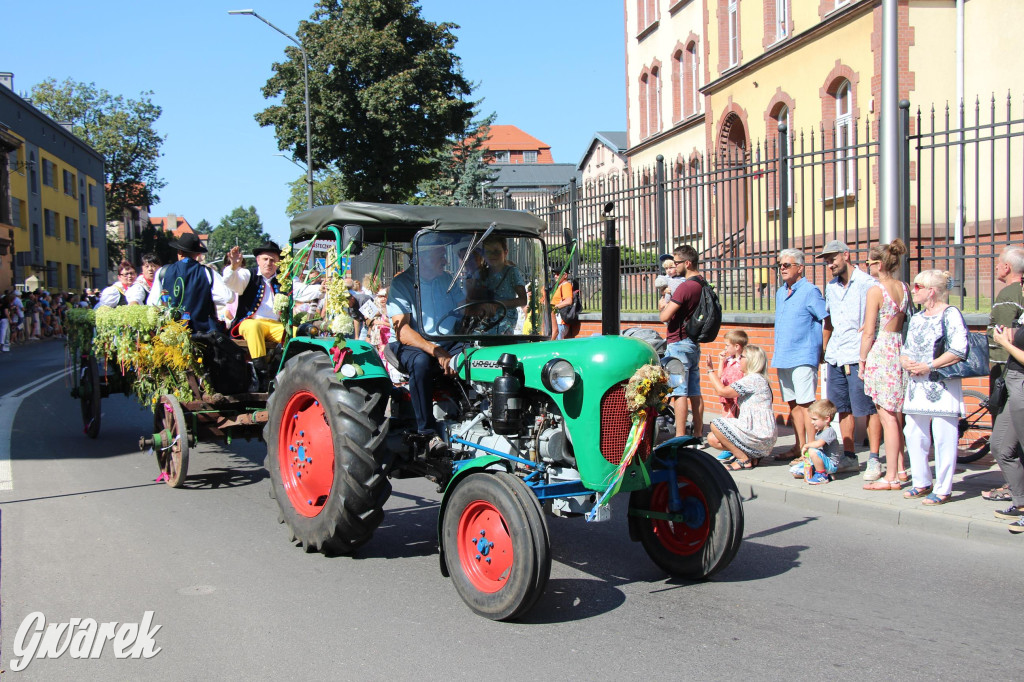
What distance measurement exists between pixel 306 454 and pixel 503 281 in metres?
1.86

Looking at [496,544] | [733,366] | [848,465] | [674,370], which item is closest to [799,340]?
[733,366]

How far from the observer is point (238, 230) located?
161000 millimetres

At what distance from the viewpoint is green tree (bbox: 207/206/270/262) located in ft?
510

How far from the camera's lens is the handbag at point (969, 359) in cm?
652

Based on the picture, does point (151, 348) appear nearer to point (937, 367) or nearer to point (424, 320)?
point (424, 320)

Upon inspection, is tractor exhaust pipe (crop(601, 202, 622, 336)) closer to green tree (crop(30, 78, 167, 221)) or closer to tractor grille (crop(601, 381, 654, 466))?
tractor grille (crop(601, 381, 654, 466))

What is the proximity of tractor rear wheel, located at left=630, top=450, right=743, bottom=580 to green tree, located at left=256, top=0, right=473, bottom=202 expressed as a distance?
28.6 m

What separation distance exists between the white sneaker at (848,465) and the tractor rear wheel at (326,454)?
4.41 m

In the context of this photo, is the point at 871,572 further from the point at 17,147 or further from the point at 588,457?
the point at 17,147

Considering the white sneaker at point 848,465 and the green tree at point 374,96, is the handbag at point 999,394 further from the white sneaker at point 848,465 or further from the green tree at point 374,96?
the green tree at point 374,96

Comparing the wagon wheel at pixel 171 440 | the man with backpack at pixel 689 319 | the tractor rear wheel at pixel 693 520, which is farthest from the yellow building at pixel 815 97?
the wagon wheel at pixel 171 440

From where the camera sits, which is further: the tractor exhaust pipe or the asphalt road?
the tractor exhaust pipe

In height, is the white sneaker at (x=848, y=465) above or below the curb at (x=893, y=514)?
above

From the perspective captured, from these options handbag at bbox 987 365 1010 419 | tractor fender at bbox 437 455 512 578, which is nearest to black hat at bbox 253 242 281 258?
tractor fender at bbox 437 455 512 578
